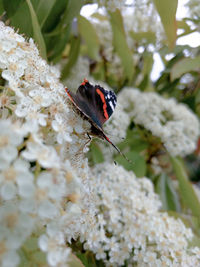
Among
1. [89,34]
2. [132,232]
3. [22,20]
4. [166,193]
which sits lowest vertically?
[166,193]

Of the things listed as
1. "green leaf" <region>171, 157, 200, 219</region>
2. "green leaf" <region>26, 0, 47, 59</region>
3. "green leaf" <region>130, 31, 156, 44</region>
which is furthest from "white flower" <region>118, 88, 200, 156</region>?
"green leaf" <region>26, 0, 47, 59</region>

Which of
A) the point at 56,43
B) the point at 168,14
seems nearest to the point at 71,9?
the point at 56,43

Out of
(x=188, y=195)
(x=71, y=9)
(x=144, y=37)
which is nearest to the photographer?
(x=71, y=9)

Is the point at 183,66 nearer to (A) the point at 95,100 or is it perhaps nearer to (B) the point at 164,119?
(B) the point at 164,119

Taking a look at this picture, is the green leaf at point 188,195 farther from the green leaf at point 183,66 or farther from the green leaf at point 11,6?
the green leaf at point 11,6

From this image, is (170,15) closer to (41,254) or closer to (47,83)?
(47,83)
